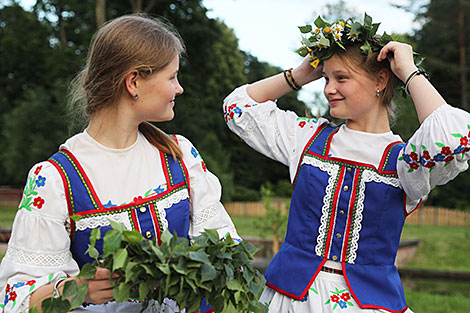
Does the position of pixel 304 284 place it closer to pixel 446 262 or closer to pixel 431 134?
pixel 431 134

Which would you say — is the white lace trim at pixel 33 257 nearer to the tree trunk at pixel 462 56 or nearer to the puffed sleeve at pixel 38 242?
the puffed sleeve at pixel 38 242

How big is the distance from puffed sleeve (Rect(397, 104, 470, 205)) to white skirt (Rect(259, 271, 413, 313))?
491mm

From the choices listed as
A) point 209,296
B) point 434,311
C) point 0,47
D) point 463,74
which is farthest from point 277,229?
point 0,47

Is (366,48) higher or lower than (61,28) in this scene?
lower

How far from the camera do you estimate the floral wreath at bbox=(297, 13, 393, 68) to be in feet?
7.56

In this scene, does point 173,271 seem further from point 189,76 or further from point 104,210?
point 189,76

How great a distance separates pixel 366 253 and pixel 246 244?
0.70 meters

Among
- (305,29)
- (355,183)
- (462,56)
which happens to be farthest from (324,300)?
(462,56)

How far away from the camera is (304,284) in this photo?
2.23 meters

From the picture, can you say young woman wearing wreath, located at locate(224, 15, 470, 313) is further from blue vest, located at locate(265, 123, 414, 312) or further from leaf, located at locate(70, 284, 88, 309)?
leaf, located at locate(70, 284, 88, 309)

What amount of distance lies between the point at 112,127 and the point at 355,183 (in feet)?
3.27

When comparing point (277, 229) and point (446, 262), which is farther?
point (446, 262)

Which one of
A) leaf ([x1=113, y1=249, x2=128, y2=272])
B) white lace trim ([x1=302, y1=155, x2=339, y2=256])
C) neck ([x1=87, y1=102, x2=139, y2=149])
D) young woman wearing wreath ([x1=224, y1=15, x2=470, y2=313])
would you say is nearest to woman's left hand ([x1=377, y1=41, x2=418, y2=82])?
young woman wearing wreath ([x1=224, y1=15, x2=470, y2=313])

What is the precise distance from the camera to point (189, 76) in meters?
18.3
